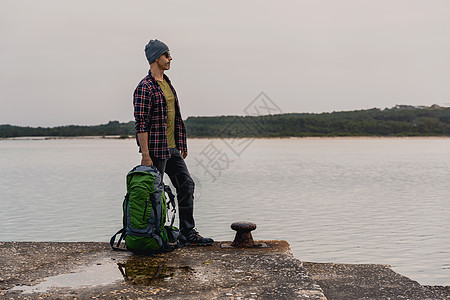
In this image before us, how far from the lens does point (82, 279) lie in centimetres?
446

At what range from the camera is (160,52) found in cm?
543

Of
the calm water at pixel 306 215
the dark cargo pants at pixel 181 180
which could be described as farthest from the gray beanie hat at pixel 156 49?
the calm water at pixel 306 215

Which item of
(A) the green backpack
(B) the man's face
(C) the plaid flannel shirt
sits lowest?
(A) the green backpack

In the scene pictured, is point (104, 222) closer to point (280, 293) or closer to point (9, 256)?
point (9, 256)

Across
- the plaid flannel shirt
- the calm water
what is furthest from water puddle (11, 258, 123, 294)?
the calm water

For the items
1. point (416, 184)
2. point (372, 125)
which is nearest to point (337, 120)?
point (372, 125)

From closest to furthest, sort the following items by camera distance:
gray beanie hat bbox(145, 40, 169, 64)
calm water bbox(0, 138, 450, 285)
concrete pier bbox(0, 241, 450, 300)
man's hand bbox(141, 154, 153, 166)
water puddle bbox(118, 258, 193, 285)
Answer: concrete pier bbox(0, 241, 450, 300) → water puddle bbox(118, 258, 193, 285) → man's hand bbox(141, 154, 153, 166) → gray beanie hat bbox(145, 40, 169, 64) → calm water bbox(0, 138, 450, 285)

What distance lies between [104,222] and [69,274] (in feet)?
33.8

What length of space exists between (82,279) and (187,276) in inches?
36.0

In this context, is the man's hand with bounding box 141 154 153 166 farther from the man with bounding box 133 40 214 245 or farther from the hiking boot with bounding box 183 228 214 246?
the hiking boot with bounding box 183 228 214 246

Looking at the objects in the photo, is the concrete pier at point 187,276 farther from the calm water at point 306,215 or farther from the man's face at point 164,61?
the calm water at point 306,215

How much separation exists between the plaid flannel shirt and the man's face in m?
0.16

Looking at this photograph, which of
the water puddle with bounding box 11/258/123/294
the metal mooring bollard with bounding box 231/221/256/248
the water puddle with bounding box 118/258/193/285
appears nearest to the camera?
the water puddle with bounding box 11/258/123/294

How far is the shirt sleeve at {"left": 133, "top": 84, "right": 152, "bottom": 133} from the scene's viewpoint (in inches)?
210
